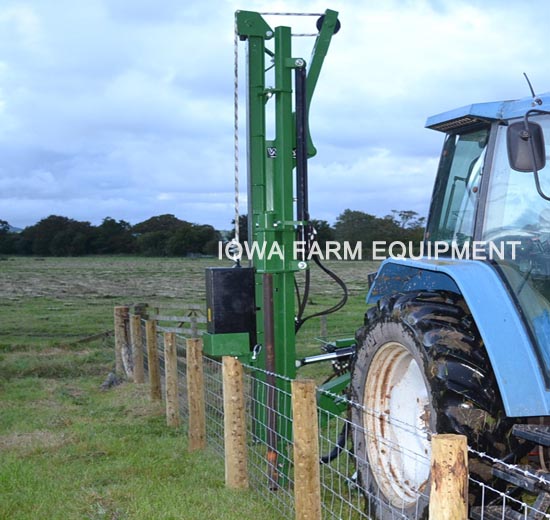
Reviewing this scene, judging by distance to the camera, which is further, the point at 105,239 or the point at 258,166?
the point at 105,239

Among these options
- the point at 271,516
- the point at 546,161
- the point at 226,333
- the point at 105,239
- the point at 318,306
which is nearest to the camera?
the point at 546,161

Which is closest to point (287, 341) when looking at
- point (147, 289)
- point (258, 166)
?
point (258, 166)

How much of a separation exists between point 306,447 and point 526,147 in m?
2.08

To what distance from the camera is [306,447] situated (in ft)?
13.9

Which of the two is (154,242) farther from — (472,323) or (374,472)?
(472,323)

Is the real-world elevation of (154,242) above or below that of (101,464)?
above

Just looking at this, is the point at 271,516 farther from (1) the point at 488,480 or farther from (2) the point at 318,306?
(2) the point at 318,306

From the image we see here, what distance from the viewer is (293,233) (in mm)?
6367

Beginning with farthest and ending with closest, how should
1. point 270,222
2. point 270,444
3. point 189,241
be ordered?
1. point 189,241
2. point 270,222
3. point 270,444

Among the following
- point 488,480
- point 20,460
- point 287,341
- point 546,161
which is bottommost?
point 20,460

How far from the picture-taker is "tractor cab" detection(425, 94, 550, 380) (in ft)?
12.7

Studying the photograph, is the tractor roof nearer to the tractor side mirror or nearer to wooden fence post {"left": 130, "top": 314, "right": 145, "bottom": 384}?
the tractor side mirror

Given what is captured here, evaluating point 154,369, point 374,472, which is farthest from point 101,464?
point 374,472

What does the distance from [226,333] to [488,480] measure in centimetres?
300
